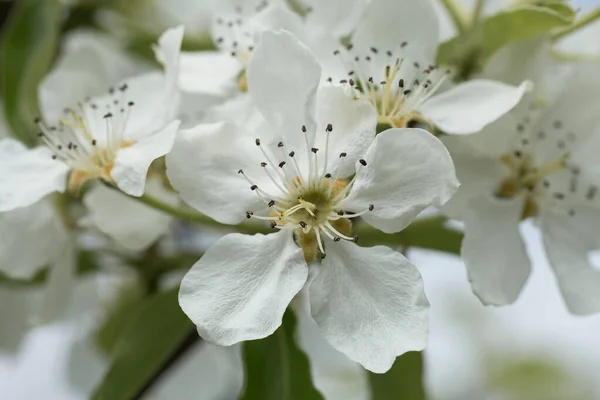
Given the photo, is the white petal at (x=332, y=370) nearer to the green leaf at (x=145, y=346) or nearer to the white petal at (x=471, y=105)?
the green leaf at (x=145, y=346)

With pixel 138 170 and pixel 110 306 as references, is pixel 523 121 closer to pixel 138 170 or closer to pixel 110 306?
pixel 138 170

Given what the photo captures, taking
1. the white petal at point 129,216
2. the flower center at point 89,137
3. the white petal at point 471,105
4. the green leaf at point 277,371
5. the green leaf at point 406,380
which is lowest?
the green leaf at point 406,380

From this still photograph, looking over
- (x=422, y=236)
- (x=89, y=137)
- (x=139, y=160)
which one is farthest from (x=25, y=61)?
(x=422, y=236)

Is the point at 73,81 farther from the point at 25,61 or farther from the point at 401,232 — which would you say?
the point at 401,232

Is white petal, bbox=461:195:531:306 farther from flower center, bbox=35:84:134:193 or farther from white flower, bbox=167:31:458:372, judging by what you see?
flower center, bbox=35:84:134:193

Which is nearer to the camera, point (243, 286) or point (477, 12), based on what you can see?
point (243, 286)

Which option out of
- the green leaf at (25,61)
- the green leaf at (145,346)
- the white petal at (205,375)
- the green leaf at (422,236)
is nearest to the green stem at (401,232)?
the green leaf at (422,236)
